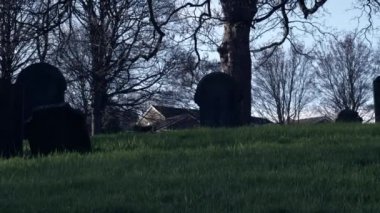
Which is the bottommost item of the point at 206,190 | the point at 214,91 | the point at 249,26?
the point at 206,190

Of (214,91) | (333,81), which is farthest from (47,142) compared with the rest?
(333,81)

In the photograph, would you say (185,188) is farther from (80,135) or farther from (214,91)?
(214,91)

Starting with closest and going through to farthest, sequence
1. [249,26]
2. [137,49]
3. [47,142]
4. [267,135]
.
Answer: [47,142]
[267,135]
[249,26]
[137,49]

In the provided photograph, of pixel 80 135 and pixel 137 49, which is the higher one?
pixel 137 49

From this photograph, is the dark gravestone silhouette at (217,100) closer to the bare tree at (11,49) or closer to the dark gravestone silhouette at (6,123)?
the dark gravestone silhouette at (6,123)

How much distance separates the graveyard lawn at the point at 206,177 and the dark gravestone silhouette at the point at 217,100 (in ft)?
18.5

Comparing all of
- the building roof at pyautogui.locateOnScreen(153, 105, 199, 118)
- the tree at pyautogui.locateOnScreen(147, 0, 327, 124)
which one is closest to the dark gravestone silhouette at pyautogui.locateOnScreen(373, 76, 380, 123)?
the tree at pyautogui.locateOnScreen(147, 0, 327, 124)

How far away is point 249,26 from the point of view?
68.4 feet

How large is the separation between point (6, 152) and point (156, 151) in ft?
8.56

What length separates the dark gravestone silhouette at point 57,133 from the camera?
1202 centimetres

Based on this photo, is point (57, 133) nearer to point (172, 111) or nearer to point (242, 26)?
point (242, 26)

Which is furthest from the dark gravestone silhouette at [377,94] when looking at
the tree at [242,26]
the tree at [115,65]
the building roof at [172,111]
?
the building roof at [172,111]

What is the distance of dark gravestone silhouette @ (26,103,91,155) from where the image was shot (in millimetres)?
12023

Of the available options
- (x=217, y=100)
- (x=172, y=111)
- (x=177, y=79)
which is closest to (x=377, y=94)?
(x=217, y=100)
